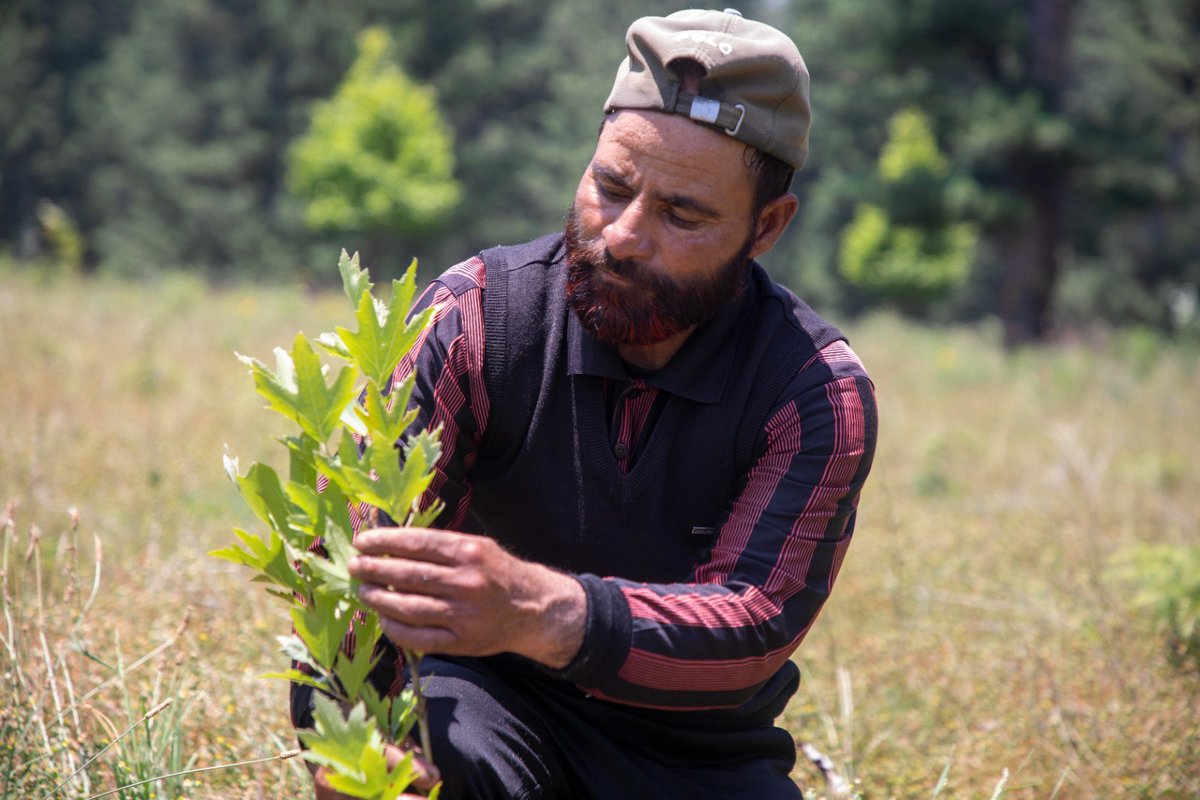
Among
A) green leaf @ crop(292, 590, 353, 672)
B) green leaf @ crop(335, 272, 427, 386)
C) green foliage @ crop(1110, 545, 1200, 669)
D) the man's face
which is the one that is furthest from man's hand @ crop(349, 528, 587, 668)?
green foliage @ crop(1110, 545, 1200, 669)

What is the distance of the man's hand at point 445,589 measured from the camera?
1.31m

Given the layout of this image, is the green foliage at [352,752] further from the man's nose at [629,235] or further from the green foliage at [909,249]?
the green foliage at [909,249]

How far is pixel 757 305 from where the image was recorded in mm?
2088

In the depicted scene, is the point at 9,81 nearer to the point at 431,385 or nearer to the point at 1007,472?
the point at 1007,472

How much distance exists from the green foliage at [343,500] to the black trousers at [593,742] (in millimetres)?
394

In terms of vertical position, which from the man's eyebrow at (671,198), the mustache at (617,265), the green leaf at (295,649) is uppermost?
the man's eyebrow at (671,198)

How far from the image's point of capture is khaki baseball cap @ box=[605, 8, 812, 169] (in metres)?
1.85

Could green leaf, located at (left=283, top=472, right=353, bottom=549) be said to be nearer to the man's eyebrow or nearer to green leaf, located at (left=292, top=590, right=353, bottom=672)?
green leaf, located at (left=292, top=590, right=353, bottom=672)

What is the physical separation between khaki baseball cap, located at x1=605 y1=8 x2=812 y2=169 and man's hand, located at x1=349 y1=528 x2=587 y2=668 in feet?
2.83

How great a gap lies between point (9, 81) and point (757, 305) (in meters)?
35.0

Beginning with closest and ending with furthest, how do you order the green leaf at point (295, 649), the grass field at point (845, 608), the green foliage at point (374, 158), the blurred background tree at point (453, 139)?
the green leaf at point (295, 649)
the grass field at point (845, 608)
the green foliage at point (374, 158)
the blurred background tree at point (453, 139)

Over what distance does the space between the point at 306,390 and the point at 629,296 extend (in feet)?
2.15

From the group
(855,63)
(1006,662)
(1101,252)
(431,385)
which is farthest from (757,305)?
(1101,252)

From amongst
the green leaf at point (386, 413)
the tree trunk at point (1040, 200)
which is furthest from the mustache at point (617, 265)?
the tree trunk at point (1040, 200)
